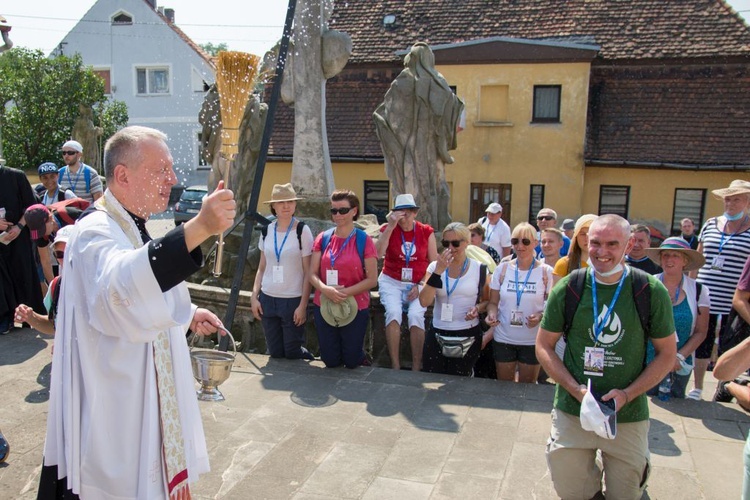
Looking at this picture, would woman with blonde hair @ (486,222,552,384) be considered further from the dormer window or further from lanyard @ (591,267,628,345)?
the dormer window

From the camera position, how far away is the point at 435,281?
6309mm

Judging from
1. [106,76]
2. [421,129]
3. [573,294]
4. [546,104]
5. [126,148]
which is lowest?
[573,294]

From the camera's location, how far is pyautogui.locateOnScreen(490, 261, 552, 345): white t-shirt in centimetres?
615

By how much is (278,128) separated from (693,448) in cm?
1994

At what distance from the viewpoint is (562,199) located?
21672 millimetres

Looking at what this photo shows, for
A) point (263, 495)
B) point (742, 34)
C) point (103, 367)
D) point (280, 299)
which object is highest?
point (742, 34)

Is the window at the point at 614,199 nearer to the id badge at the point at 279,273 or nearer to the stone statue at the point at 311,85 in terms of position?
the stone statue at the point at 311,85

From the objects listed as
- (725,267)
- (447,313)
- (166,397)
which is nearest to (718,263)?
(725,267)

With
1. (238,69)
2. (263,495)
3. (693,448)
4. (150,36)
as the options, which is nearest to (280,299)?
(238,69)

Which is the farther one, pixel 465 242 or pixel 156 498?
pixel 465 242

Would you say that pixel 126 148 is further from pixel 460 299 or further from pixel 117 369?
pixel 460 299

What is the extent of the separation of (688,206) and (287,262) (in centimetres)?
1744

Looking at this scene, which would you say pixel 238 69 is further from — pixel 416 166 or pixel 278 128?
pixel 278 128

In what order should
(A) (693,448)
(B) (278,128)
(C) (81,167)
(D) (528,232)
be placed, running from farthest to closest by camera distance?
1. (B) (278,128)
2. (C) (81,167)
3. (D) (528,232)
4. (A) (693,448)
